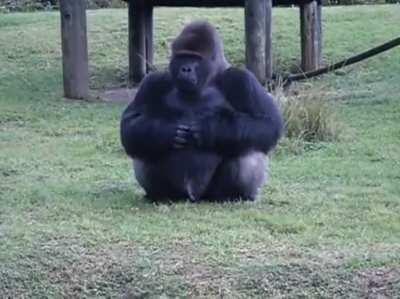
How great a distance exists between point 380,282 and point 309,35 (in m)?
7.71

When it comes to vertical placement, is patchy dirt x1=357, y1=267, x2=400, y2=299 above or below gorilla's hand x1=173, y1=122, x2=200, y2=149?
below

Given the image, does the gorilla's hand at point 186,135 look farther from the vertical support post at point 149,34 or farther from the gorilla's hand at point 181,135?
the vertical support post at point 149,34

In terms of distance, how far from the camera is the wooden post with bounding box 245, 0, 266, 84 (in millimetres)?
10164

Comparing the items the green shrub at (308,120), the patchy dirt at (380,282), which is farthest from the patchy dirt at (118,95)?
the patchy dirt at (380,282)

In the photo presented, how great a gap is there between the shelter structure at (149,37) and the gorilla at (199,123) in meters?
4.26

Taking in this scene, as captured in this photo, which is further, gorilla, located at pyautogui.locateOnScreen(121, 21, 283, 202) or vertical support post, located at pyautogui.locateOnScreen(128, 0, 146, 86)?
vertical support post, located at pyautogui.locateOnScreen(128, 0, 146, 86)

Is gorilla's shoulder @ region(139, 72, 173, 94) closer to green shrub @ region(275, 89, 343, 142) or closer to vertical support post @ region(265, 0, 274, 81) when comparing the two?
green shrub @ region(275, 89, 343, 142)

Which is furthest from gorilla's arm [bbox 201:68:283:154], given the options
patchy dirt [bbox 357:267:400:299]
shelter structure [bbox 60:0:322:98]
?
shelter structure [bbox 60:0:322:98]

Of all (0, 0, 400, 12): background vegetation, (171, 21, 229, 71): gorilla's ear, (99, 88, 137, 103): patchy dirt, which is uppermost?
(171, 21, 229, 71): gorilla's ear

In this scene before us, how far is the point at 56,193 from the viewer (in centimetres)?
622

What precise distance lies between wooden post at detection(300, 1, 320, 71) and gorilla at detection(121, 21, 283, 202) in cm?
620

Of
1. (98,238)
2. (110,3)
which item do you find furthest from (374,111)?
(110,3)

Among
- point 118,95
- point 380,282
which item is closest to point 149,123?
point 380,282

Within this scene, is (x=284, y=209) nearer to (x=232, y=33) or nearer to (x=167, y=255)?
(x=167, y=255)
